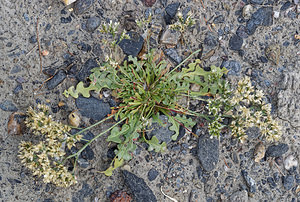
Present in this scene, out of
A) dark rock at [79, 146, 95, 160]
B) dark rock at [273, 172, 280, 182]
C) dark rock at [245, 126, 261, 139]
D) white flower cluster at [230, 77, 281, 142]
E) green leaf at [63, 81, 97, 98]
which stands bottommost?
dark rock at [273, 172, 280, 182]

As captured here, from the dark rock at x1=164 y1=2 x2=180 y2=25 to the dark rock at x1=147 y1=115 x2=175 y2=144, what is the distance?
4.74ft

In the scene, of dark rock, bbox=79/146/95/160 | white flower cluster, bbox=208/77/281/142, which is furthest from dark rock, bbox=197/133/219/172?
dark rock, bbox=79/146/95/160

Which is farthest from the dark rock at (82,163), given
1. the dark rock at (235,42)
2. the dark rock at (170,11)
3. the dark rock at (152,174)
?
the dark rock at (235,42)

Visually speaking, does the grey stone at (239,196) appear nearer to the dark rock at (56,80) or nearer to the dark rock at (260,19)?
the dark rock at (260,19)

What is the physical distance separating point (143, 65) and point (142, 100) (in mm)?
561

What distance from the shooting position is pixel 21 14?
3852 mm

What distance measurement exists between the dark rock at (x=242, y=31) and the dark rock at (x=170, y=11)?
97cm

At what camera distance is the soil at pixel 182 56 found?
3.73 metres

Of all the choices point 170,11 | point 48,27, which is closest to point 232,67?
point 170,11

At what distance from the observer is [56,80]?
12.7 feet

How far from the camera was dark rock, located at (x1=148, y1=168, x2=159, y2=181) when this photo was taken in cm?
380

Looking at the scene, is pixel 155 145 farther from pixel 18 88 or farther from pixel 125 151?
pixel 18 88

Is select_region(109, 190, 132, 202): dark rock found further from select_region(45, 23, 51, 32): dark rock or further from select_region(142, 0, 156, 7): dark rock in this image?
select_region(142, 0, 156, 7): dark rock

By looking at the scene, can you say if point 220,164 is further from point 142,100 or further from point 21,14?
point 21,14
